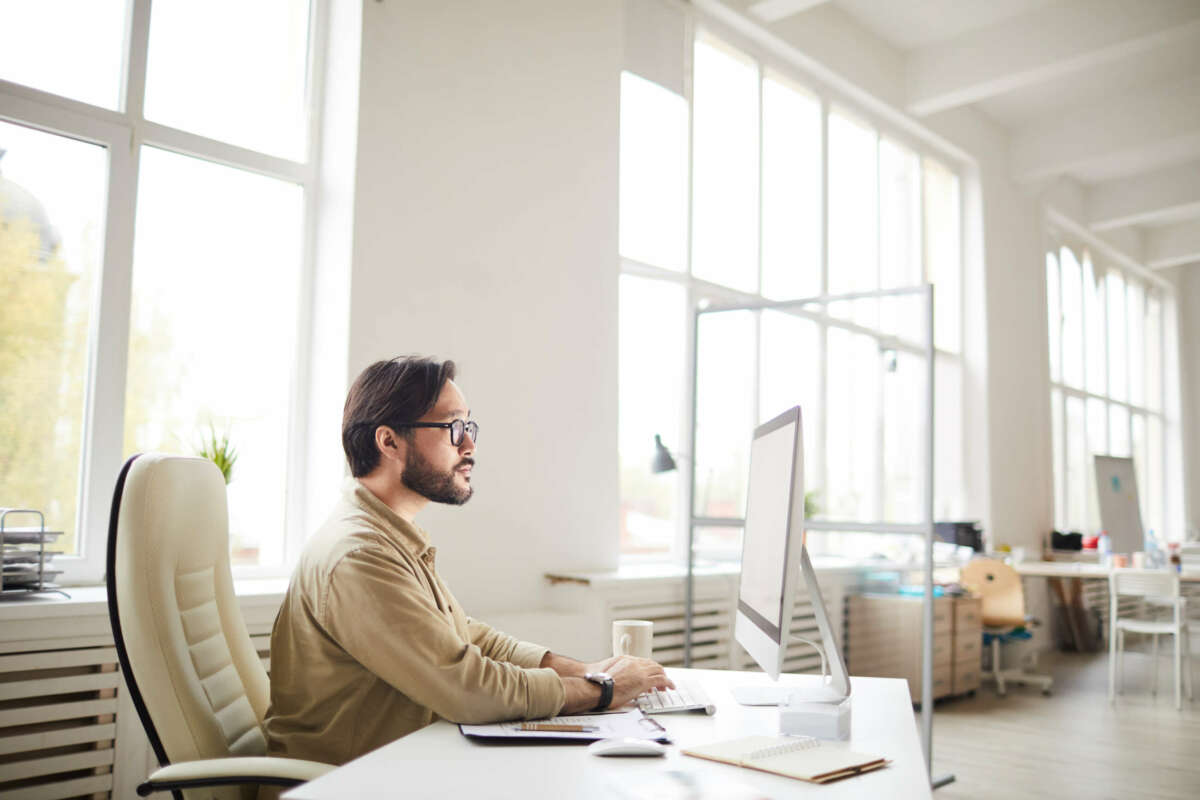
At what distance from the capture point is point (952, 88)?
6496 millimetres

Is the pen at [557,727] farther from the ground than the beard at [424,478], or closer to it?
closer to it

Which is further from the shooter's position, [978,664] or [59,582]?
[978,664]

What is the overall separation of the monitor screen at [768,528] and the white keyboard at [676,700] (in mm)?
183

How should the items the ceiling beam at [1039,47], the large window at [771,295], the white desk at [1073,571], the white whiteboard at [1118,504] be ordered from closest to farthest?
the large window at [771,295] → the ceiling beam at [1039,47] → the white desk at [1073,571] → the white whiteboard at [1118,504]

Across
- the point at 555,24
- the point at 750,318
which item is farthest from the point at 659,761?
the point at 750,318

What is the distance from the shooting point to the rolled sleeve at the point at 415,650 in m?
1.55

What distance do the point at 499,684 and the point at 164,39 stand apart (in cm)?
269

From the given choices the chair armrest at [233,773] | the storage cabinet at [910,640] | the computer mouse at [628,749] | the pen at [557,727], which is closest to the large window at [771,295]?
the storage cabinet at [910,640]

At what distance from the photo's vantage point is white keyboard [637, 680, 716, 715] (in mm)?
1743

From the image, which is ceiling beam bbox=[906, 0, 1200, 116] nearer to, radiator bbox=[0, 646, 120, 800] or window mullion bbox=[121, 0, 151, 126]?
window mullion bbox=[121, 0, 151, 126]

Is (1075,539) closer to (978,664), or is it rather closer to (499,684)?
(978,664)

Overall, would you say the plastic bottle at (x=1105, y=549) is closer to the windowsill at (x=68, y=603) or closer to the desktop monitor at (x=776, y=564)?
the desktop monitor at (x=776, y=564)

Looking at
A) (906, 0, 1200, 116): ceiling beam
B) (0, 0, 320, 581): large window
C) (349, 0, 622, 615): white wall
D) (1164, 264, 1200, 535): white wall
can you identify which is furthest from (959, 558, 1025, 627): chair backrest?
(1164, 264, 1200, 535): white wall

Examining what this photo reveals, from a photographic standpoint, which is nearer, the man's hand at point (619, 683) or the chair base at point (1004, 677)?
the man's hand at point (619, 683)
